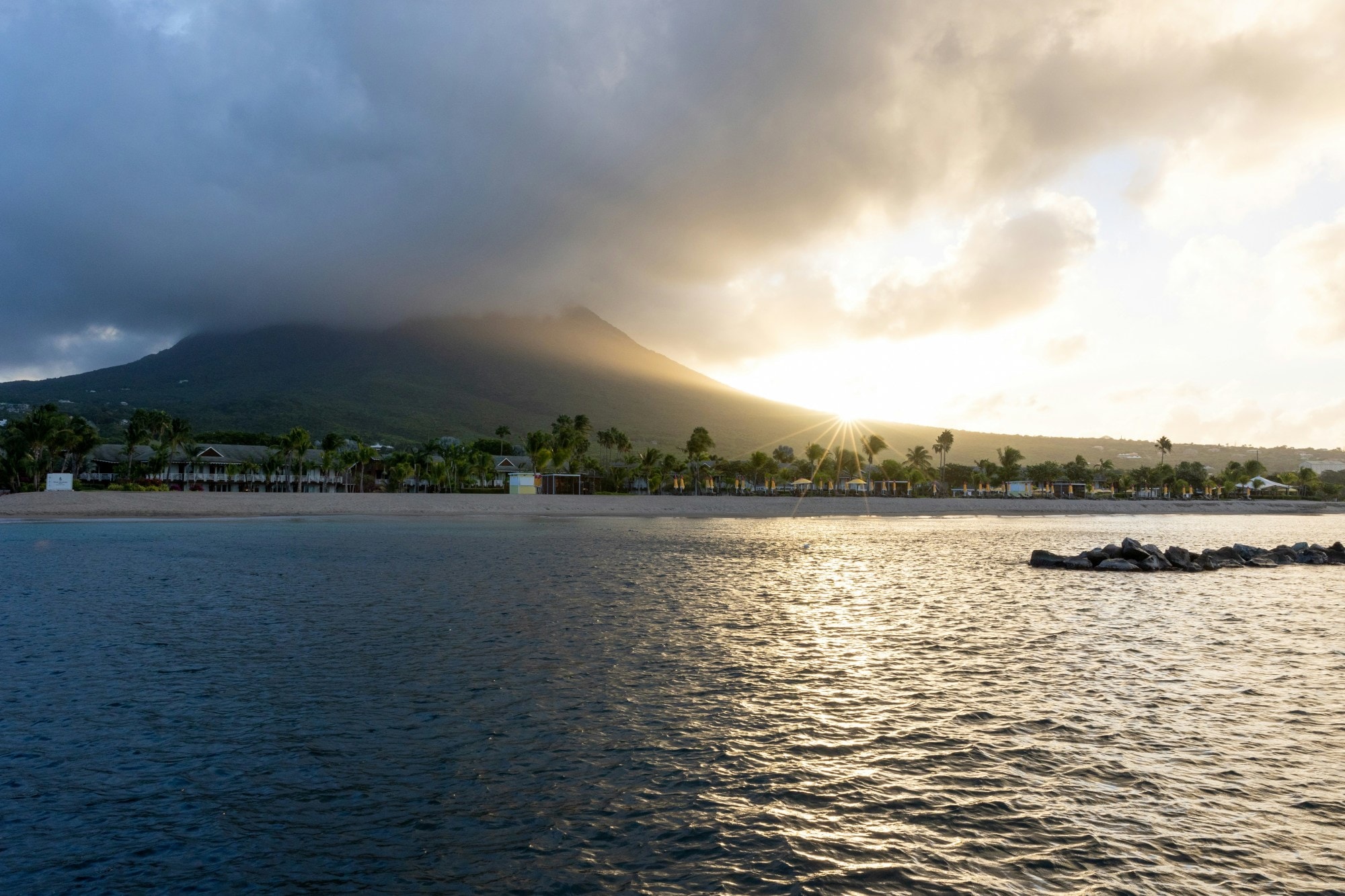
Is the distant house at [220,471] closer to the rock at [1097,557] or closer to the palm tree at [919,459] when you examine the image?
the rock at [1097,557]

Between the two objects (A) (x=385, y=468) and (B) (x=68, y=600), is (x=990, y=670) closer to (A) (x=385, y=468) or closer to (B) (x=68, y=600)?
(B) (x=68, y=600)

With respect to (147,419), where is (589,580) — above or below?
Result: below

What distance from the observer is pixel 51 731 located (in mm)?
11438

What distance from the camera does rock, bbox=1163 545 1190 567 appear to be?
40938mm

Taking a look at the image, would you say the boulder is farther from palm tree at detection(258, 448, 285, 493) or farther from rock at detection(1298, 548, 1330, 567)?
palm tree at detection(258, 448, 285, 493)

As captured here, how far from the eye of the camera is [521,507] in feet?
314

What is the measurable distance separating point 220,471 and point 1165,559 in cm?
15161

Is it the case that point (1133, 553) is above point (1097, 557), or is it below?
above

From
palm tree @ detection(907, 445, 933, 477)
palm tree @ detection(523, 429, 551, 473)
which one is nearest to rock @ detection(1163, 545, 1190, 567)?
palm tree @ detection(523, 429, 551, 473)

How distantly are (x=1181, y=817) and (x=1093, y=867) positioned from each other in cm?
216

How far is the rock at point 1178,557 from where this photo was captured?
4094 centimetres

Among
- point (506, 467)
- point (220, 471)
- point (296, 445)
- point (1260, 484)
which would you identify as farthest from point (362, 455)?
point (1260, 484)

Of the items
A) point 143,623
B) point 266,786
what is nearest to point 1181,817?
point 266,786

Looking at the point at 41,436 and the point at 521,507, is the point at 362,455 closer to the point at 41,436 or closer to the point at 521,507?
the point at 41,436
